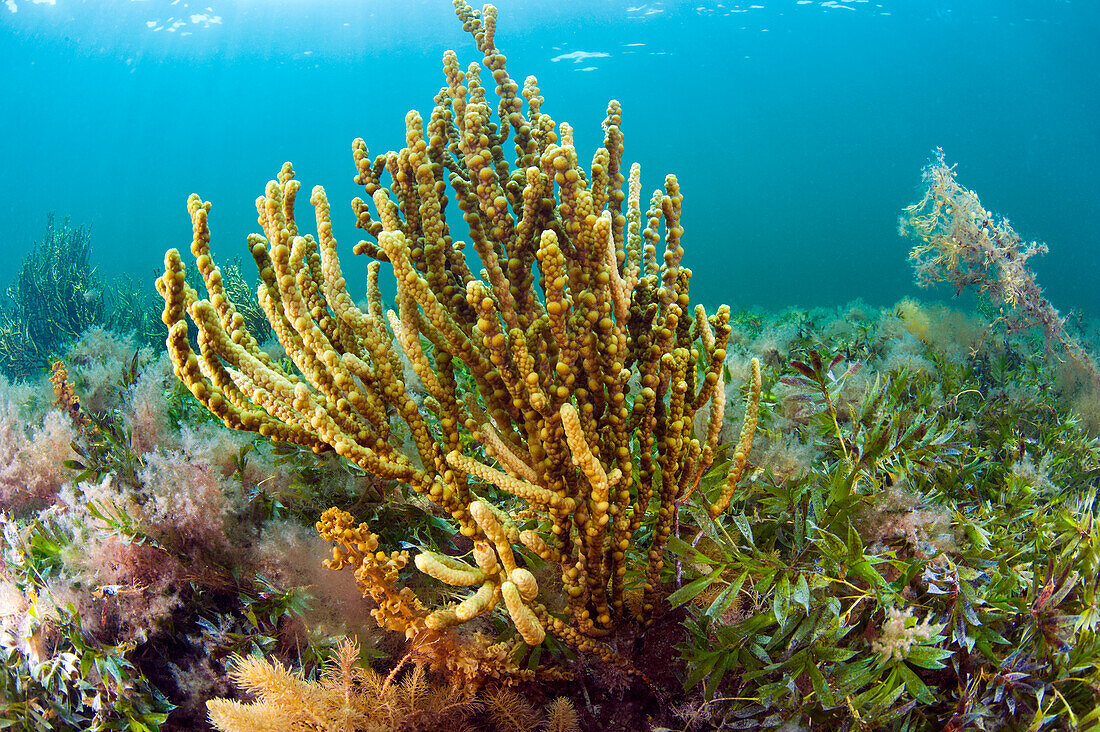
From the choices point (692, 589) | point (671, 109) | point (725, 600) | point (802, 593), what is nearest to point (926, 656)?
point (802, 593)

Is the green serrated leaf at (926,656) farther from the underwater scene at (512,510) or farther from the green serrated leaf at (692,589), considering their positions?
the green serrated leaf at (692,589)

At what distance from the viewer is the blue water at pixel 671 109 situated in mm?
38438

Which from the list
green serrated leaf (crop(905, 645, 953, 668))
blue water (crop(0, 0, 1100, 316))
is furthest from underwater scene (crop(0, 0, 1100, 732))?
blue water (crop(0, 0, 1100, 316))

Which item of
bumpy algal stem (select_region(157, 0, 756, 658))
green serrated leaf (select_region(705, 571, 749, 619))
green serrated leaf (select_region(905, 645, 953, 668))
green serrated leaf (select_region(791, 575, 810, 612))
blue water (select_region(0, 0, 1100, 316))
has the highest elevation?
blue water (select_region(0, 0, 1100, 316))

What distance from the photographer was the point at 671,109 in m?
62.9

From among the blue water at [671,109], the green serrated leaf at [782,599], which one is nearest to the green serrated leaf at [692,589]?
the green serrated leaf at [782,599]

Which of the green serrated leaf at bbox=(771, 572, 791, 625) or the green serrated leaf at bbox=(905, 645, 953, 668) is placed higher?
the green serrated leaf at bbox=(771, 572, 791, 625)

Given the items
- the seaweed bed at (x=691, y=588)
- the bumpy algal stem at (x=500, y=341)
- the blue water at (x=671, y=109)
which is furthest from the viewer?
the blue water at (x=671, y=109)

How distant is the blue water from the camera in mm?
38438

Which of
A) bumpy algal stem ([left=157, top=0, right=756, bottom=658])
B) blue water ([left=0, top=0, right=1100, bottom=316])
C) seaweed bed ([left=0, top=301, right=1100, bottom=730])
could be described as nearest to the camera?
bumpy algal stem ([left=157, top=0, right=756, bottom=658])

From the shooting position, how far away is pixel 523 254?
179 centimetres

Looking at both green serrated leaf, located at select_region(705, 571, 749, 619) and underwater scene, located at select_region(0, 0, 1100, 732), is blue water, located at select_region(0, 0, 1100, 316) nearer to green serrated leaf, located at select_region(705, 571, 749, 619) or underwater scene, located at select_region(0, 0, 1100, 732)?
Answer: underwater scene, located at select_region(0, 0, 1100, 732)

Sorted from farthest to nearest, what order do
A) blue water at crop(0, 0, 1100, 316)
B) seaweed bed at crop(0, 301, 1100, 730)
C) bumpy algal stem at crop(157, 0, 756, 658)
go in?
1. blue water at crop(0, 0, 1100, 316)
2. seaweed bed at crop(0, 301, 1100, 730)
3. bumpy algal stem at crop(157, 0, 756, 658)

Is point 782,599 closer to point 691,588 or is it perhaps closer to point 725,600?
point 725,600
